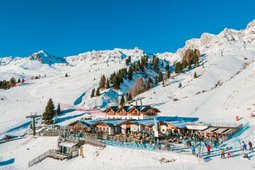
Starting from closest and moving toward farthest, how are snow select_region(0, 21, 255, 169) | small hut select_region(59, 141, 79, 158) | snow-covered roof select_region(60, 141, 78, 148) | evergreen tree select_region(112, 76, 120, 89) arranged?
snow select_region(0, 21, 255, 169) < small hut select_region(59, 141, 79, 158) < snow-covered roof select_region(60, 141, 78, 148) < evergreen tree select_region(112, 76, 120, 89)

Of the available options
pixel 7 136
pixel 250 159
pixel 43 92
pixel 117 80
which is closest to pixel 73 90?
pixel 43 92

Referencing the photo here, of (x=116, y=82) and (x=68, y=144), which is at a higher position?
(x=116, y=82)

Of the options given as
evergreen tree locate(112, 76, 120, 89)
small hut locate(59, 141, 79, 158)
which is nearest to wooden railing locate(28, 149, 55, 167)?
small hut locate(59, 141, 79, 158)

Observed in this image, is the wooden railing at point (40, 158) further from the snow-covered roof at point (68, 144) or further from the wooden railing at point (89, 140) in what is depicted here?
the wooden railing at point (89, 140)

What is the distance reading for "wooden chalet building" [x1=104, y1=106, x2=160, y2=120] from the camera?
202 ft

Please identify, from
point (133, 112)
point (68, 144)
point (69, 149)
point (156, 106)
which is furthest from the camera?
point (156, 106)

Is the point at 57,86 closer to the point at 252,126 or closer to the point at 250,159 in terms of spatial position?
the point at 252,126

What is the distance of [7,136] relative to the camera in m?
68.4

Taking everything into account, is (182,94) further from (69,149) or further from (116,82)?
(69,149)

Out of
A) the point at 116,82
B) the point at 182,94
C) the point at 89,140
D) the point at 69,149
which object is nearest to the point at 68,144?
the point at 69,149

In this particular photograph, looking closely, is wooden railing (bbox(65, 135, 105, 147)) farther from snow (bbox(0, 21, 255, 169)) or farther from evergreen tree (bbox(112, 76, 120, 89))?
evergreen tree (bbox(112, 76, 120, 89))

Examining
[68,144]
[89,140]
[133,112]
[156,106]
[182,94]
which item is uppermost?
[182,94]

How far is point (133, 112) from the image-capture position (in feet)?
210

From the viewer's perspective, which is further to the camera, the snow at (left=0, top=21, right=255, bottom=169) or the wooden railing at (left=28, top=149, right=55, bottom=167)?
the wooden railing at (left=28, top=149, right=55, bottom=167)
